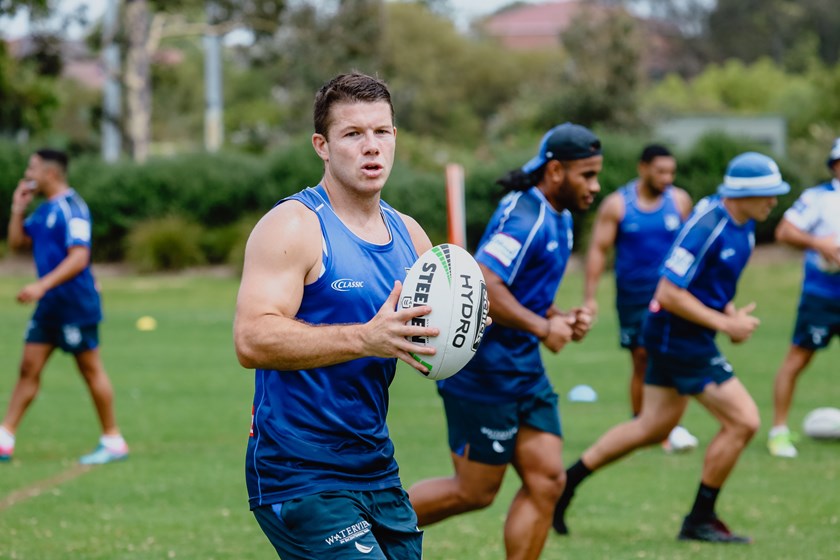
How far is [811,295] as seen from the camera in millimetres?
10258

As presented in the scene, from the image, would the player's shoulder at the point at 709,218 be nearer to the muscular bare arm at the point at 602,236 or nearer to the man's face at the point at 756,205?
the man's face at the point at 756,205

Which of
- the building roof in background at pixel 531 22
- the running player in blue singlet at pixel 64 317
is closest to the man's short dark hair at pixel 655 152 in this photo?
the running player in blue singlet at pixel 64 317

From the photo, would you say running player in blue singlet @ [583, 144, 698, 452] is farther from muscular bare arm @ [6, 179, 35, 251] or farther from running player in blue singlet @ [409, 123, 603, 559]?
muscular bare arm @ [6, 179, 35, 251]

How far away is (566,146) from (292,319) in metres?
2.94

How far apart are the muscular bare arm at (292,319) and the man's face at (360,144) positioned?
0.82ft

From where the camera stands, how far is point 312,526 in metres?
4.19

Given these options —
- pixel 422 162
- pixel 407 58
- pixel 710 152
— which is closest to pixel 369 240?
pixel 710 152

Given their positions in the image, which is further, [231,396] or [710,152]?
[710,152]

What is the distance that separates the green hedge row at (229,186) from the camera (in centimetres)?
2928

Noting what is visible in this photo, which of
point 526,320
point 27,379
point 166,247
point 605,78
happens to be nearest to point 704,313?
point 526,320

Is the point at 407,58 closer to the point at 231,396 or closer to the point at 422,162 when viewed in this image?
the point at 422,162

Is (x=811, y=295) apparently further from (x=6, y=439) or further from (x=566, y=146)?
(x=6, y=439)

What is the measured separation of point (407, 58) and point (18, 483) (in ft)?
188

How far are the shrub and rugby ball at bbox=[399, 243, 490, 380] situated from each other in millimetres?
25995
